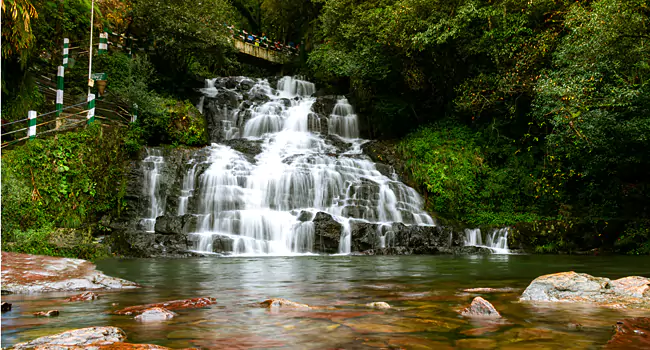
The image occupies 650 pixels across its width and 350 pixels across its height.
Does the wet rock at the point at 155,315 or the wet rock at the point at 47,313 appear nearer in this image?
the wet rock at the point at 155,315

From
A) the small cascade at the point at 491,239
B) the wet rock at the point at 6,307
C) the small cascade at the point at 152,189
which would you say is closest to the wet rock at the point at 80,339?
the wet rock at the point at 6,307

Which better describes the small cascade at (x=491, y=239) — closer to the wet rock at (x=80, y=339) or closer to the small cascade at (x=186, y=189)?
the small cascade at (x=186, y=189)

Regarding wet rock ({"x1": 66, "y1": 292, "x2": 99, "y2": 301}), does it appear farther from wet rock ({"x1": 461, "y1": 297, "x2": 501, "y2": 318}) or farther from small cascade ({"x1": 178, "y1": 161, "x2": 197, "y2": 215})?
small cascade ({"x1": 178, "y1": 161, "x2": 197, "y2": 215})

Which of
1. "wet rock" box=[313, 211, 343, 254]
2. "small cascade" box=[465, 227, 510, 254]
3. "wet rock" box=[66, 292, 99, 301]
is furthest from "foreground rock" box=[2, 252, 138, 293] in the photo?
"small cascade" box=[465, 227, 510, 254]

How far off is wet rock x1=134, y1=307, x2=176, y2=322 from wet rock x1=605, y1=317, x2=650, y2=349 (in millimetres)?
3550

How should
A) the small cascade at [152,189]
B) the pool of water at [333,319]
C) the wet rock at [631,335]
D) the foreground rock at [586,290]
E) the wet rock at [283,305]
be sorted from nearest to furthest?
the wet rock at [631,335] < the pool of water at [333,319] < the wet rock at [283,305] < the foreground rock at [586,290] < the small cascade at [152,189]

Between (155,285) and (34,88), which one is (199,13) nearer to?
(34,88)

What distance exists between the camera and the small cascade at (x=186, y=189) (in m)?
17.3

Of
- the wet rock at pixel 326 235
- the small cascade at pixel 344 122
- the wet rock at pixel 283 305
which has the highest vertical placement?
the small cascade at pixel 344 122

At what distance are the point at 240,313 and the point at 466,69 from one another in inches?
802

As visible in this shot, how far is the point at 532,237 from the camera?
1708 cm

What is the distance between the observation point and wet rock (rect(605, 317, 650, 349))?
352cm

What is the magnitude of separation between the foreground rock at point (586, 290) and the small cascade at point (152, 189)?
1337 centimetres

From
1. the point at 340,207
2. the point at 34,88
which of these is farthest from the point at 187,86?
the point at 340,207
